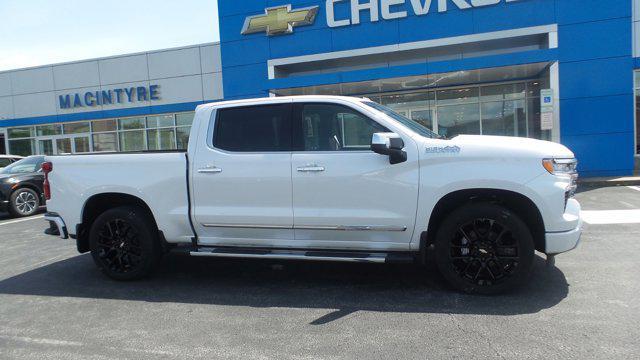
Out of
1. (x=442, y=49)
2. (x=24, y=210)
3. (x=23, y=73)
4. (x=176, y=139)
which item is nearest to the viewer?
(x=24, y=210)

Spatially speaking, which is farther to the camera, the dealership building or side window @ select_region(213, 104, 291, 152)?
the dealership building

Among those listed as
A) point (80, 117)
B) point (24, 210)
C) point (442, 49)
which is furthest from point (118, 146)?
point (442, 49)

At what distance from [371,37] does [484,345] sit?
46.6 ft

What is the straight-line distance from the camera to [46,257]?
270 inches

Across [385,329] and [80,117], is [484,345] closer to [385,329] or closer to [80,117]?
[385,329]

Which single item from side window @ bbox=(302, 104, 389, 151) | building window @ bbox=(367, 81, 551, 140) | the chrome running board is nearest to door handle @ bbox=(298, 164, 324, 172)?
side window @ bbox=(302, 104, 389, 151)

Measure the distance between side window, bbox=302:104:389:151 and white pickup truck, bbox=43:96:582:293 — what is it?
0.01m

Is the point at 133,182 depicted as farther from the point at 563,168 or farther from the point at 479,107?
the point at 479,107

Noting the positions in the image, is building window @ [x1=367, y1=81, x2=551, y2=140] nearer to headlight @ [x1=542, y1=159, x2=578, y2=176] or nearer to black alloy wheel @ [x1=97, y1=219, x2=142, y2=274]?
headlight @ [x1=542, y1=159, x2=578, y2=176]

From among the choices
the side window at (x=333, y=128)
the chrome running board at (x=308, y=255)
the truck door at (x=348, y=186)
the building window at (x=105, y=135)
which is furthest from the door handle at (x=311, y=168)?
the building window at (x=105, y=135)

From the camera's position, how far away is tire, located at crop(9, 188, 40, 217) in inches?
444

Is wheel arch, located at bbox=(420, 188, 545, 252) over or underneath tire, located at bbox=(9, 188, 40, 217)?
over

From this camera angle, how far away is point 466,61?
14.0m

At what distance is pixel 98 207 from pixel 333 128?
2962mm
